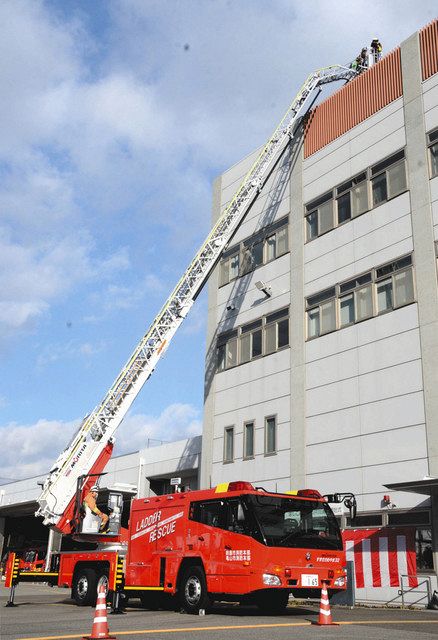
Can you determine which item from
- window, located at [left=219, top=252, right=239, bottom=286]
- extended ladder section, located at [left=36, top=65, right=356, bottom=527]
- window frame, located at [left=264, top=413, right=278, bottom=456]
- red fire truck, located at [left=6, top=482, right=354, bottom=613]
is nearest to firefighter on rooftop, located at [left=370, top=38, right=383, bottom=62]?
extended ladder section, located at [left=36, top=65, right=356, bottom=527]

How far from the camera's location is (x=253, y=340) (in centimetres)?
2934

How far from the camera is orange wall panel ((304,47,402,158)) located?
25.4 m

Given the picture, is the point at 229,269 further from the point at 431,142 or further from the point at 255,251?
the point at 431,142

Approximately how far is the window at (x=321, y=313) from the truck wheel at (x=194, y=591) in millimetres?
12147

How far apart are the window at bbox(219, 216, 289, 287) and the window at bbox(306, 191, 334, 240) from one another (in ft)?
4.42

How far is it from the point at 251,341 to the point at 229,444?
4498mm

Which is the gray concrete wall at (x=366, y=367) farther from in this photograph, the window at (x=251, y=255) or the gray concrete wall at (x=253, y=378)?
the window at (x=251, y=255)

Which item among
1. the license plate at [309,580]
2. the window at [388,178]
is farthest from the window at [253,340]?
the license plate at [309,580]

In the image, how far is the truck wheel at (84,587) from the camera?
17.3m

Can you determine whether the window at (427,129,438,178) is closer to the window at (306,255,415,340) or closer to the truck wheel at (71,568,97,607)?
the window at (306,255,415,340)

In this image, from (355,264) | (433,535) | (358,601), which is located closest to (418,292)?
(355,264)

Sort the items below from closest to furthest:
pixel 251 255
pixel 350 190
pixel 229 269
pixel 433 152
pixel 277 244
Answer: pixel 433 152
pixel 350 190
pixel 277 244
pixel 251 255
pixel 229 269

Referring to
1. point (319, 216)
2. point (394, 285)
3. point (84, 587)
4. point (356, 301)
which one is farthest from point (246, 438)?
point (84, 587)

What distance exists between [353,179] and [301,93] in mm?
6031
